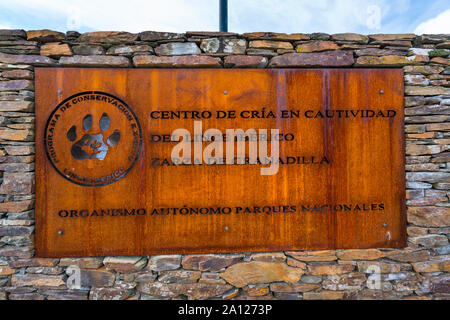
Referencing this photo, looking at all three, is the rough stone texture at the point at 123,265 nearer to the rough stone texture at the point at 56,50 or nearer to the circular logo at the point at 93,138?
the circular logo at the point at 93,138

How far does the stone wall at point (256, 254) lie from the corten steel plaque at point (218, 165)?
10 cm

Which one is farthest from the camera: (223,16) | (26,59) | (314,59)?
(223,16)

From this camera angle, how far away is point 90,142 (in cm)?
226

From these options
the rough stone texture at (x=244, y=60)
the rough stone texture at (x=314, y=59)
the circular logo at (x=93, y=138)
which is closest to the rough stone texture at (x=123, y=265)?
the circular logo at (x=93, y=138)

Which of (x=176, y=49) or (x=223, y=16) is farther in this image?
(x=223, y=16)

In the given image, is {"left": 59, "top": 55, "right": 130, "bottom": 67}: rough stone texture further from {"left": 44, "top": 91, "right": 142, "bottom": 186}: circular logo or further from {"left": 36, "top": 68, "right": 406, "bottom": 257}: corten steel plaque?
{"left": 44, "top": 91, "right": 142, "bottom": 186}: circular logo

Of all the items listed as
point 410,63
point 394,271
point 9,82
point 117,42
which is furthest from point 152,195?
point 410,63

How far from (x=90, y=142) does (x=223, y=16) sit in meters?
2.02

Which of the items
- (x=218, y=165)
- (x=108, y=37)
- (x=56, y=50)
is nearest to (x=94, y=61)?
(x=108, y=37)

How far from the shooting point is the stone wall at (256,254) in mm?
2230

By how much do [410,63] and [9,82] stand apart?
4092 mm

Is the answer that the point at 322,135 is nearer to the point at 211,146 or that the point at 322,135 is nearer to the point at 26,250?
the point at 211,146

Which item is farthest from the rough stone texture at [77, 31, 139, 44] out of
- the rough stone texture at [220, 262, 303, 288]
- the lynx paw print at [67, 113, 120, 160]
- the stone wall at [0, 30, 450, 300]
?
the rough stone texture at [220, 262, 303, 288]

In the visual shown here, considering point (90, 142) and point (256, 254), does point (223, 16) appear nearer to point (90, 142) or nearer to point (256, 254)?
point (90, 142)
